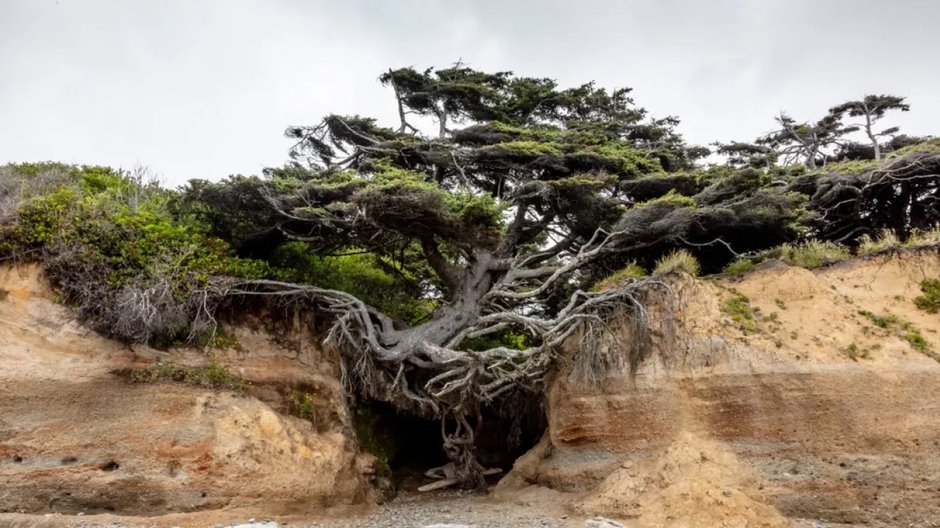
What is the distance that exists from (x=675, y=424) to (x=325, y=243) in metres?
9.63

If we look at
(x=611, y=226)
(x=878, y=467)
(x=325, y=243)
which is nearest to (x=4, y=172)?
(x=325, y=243)

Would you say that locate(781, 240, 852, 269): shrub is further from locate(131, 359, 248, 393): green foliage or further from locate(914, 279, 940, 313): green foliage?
locate(131, 359, 248, 393): green foliage

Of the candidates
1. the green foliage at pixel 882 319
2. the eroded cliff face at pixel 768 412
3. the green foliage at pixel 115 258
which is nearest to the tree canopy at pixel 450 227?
the green foliage at pixel 115 258

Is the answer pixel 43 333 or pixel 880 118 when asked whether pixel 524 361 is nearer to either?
pixel 43 333

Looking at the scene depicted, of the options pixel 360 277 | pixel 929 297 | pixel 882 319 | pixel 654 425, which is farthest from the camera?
pixel 360 277

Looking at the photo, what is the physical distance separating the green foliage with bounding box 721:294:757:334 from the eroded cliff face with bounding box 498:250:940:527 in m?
0.03

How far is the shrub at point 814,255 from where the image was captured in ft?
42.7

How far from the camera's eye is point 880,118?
19.6m

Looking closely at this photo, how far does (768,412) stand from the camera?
1103 cm

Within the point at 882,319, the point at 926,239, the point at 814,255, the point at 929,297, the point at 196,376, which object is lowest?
the point at 196,376

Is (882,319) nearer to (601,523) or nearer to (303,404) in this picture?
(601,523)

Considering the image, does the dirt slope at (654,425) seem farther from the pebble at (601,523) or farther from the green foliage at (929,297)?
the pebble at (601,523)

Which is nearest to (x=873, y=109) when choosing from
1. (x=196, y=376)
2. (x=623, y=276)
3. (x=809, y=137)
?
(x=809, y=137)

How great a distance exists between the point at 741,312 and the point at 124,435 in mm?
12877
